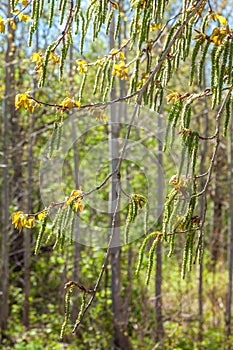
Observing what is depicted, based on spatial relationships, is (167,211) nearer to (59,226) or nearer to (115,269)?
(59,226)

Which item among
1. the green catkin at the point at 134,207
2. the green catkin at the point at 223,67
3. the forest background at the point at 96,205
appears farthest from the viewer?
the forest background at the point at 96,205

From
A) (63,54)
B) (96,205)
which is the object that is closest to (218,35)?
(63,54)

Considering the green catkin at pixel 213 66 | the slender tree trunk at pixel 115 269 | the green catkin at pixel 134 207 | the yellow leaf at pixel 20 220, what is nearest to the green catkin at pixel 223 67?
the green catkin at pixel 213 66

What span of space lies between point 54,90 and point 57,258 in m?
1.84

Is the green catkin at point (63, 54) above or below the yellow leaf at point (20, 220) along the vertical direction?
above

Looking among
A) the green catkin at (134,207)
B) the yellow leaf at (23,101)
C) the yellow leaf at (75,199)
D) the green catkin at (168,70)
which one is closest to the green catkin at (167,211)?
the green catkin at (134,207)

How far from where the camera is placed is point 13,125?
6.62 metres

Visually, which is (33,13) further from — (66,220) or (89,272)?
(89,272)

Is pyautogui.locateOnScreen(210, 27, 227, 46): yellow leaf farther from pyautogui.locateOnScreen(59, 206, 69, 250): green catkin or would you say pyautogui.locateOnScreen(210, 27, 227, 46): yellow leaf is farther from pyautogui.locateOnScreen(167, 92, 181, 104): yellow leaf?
pyautogui.locateOnScreen(59, 206, 69, 250): green catkin

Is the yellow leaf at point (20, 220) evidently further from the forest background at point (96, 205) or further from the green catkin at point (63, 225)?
the forest background at point (96, 205)

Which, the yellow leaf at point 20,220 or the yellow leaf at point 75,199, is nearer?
the yellow leaf at point 75,199

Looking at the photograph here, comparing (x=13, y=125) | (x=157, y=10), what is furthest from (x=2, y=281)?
(x=157, y=10)

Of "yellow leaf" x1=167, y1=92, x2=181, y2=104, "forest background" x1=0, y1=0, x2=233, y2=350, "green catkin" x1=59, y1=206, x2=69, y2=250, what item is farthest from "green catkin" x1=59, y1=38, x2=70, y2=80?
"forest background" x1=0, y1=0, x2=233, y2=350

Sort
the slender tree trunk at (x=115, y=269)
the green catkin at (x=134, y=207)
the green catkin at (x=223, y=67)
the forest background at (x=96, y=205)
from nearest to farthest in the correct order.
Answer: the green catkin at (x=223, y=67) → the green catkin at (x=134, y=207) → the slender tree trunk at (x=115, y=269) → the forest background at (x=96, y=205)
